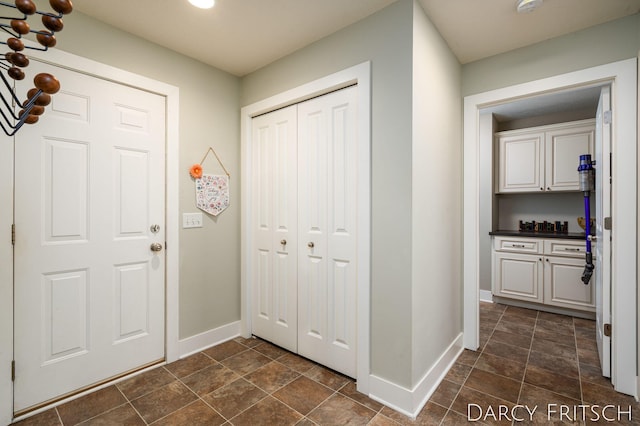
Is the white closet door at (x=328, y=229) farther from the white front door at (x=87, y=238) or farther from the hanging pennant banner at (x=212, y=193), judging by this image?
the white front door at (x=87, y=238)

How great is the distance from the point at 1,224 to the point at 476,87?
3323mm

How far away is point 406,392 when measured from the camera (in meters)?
1.86

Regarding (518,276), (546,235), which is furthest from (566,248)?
(518,276)

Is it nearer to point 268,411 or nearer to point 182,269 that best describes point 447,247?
point 268,411

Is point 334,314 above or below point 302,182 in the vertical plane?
below

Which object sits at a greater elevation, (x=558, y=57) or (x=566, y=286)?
(x=558, y=57)

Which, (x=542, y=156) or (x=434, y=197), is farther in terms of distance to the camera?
(x=542, y=156)

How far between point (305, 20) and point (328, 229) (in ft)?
4.58

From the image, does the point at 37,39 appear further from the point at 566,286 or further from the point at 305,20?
the point at 566,286

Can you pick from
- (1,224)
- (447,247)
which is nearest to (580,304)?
(447,247)

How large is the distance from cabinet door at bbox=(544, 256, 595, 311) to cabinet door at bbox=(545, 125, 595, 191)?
2.88ft

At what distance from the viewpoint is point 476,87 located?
2588 millimetres

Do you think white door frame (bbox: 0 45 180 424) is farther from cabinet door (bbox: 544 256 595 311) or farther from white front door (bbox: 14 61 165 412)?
cabinet door (bbox: 544 256 595 311)

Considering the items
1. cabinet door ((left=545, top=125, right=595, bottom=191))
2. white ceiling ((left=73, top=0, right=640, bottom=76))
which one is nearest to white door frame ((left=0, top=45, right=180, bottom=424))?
white ceiling ((left=73, top=0, right=640, bottom=76))
